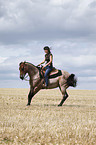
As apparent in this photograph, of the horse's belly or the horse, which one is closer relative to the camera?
the horse

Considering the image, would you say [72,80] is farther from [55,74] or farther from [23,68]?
[23,68]

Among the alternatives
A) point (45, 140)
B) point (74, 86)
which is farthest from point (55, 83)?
point (45, 140)

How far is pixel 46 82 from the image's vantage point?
532 inches

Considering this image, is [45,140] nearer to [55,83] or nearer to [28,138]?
[28,138]

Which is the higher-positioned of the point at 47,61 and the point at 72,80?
the point at 47,61

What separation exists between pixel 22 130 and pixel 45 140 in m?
1.06

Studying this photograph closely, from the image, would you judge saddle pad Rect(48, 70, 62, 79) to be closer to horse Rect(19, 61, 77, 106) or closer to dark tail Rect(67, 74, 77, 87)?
horse Rect(19, 61, 77, 106)

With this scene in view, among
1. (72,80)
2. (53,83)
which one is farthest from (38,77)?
(72,80)

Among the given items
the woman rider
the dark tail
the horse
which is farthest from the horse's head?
the dark tail

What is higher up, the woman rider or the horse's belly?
the woman rider

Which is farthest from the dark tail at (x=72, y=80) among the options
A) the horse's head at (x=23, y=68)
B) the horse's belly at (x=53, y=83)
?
the horse's head at (x=23, y=68)

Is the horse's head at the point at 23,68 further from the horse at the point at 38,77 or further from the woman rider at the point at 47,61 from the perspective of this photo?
the woman rider at the point at 47,61

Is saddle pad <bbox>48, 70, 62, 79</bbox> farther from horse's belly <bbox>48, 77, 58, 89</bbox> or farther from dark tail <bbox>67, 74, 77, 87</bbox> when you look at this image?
dark tail <bbox>67, 74, 77, 87</bbox>


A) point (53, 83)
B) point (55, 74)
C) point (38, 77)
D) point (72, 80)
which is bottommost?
point (53, 83)
